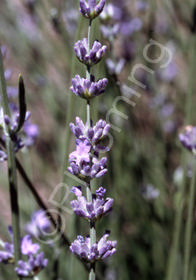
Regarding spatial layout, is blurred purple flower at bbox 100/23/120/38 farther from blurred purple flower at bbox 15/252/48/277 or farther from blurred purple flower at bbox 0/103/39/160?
blurred purple flower at bbox 15/252/48/277

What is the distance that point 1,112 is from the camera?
2.05ft

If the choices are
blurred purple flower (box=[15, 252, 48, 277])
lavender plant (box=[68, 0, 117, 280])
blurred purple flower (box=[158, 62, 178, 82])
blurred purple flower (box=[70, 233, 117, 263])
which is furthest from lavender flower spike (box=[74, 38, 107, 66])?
blurred purple flower (box=[158, 62, 178, 82])

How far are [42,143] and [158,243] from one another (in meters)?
1.28

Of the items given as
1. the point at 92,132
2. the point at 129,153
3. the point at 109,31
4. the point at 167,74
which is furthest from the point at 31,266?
the point at 167,74

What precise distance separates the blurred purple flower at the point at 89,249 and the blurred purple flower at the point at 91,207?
0.10 ft

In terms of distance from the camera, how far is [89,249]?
1.65ft

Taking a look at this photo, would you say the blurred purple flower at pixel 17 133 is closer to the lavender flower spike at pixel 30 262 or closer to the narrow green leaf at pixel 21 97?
the narrow green leaf at pixel 21 97

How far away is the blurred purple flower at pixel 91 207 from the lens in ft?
1.59

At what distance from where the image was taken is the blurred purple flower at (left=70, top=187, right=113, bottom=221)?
0.48 metres

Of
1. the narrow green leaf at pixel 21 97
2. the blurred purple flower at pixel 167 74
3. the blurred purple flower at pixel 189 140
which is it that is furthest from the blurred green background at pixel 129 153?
the narrow green leaf at pixel 21 97

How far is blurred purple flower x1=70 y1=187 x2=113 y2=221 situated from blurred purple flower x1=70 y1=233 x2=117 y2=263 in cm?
3

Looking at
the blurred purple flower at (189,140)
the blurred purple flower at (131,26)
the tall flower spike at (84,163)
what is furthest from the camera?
the blurred purple flower at (131,26)

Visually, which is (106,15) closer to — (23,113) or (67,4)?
(23,113)

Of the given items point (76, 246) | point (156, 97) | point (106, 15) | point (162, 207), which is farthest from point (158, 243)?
point (76, 246)
